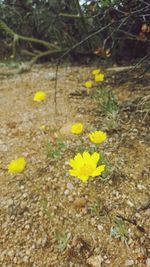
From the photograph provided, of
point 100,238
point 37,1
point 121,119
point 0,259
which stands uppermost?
point 37,1

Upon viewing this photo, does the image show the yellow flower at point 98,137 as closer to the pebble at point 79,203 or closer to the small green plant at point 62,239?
the pebble at point 79,203

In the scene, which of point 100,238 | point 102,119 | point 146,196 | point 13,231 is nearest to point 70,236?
point 100,238

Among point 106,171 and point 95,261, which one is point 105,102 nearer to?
point 106,171

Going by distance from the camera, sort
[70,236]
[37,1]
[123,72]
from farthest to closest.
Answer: [37,1], [123,72], [70,236]

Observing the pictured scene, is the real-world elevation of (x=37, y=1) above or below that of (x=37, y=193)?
above

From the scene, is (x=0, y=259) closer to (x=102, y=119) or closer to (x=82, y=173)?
(x=82, y=173)

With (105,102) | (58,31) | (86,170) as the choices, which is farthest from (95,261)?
(58,31)

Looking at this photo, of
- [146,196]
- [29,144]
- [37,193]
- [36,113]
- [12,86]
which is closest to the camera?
[146,196]

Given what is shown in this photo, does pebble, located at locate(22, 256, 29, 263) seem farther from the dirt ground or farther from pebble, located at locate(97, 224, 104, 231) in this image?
pebble, located at locate(97, 224, 104, 231)
